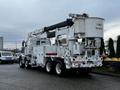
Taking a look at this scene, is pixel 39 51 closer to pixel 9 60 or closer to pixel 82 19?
pixel 82 19

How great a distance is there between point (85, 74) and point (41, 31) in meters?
5.33

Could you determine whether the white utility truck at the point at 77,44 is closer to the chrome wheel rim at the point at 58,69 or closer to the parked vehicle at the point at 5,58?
the chrome wheel rim at the point at 58,69

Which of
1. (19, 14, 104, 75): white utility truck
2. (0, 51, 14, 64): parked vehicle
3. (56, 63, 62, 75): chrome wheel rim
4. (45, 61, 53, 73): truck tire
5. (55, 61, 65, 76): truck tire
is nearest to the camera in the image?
(19, 14, 104, 75): white utility truck

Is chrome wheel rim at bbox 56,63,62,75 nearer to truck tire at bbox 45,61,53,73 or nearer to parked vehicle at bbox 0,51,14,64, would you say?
truck tire at bbox 45,61,53,73

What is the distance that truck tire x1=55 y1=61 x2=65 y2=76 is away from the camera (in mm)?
17219

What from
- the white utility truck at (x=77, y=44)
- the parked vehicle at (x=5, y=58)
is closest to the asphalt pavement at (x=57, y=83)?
the white utility truck at (x=77, y=44)

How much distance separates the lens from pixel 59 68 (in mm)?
17812

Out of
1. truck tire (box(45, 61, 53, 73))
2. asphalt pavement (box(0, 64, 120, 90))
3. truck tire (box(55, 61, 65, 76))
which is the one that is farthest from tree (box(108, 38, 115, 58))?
asphalt pavement (box(0, 64, 120, 90))

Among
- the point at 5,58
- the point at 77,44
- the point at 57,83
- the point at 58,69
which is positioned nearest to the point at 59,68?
the point at 58,69

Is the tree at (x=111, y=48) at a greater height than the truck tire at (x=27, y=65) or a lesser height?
greater

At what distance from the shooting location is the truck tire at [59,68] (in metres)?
17.2

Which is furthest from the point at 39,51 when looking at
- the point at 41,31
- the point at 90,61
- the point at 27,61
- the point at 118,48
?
the point at 118,48

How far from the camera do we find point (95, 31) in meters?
17.2

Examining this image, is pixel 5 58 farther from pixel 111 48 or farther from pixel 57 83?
pixel 57 83
